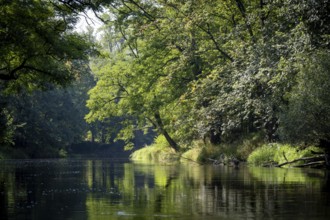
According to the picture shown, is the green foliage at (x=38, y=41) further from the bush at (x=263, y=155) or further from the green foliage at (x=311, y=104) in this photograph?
the bush at (x=263, y=155)

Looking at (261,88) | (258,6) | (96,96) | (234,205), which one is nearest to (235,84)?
(261,88)

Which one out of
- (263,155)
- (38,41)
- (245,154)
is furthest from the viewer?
(245,154)

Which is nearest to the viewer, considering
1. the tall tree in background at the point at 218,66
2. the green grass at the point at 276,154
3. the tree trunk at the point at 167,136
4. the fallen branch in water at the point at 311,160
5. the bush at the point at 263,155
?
the tall tree in background at the point at 218,66

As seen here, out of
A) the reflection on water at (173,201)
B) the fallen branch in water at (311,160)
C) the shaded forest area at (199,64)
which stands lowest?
the reflection on water at (173,201)

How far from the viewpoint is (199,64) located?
40.1 metres

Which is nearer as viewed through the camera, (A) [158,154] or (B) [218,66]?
(B) [218,66]

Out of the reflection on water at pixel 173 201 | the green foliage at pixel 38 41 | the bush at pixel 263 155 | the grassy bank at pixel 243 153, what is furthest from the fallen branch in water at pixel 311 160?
the green foliage at pixel 38 41

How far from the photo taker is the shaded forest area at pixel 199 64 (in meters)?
23.3

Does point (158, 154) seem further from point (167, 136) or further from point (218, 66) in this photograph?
point (218, 66)

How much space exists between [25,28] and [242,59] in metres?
12.7

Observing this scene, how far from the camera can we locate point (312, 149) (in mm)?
27359

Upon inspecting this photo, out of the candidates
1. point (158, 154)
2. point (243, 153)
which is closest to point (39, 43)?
point (243, 153)

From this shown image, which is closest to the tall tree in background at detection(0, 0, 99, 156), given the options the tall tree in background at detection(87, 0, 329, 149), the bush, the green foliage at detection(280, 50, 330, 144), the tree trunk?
the tall tree in background at detection(87, 0, 329, 149)

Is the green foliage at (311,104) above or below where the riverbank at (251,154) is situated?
above
